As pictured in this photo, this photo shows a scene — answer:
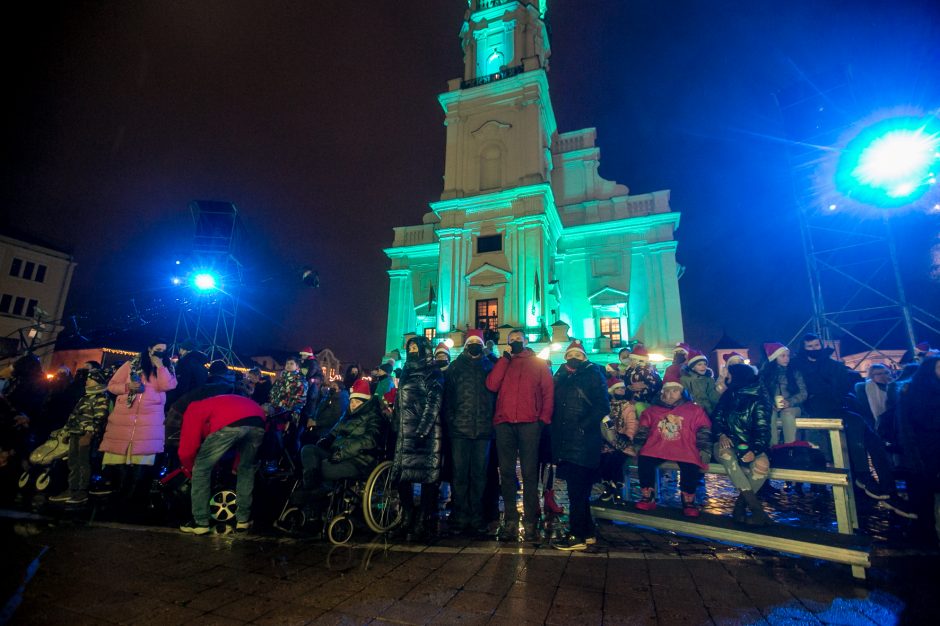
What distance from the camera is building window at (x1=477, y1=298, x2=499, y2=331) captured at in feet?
80.1

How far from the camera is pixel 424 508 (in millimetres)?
4539

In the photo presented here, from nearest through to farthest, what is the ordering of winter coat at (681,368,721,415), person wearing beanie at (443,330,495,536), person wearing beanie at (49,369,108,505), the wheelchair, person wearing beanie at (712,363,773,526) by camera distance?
person wearing beanie at (712,363,773,526) < the wheelchair < person wearing beanie at (443,330,495,536) < person wearing beanie at (49,369,108,505) < winter coat at (681,368,721,415)

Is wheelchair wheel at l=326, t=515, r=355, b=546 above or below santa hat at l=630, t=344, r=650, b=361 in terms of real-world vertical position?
below

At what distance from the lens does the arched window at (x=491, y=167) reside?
1059 inches

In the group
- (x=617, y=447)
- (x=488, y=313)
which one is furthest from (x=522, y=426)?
(x=488, y=313)

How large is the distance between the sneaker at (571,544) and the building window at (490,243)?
22.0 m

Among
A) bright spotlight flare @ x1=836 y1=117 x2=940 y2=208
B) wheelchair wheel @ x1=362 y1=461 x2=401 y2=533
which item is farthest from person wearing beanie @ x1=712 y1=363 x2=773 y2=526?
bright spotlight flare @ x1=836 y1=117 x2=940 y2=208

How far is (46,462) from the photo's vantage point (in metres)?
5.85

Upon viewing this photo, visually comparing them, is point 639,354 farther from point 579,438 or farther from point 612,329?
point 612,329

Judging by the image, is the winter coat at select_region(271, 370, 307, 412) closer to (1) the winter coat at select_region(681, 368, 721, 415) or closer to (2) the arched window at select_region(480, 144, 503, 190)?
(1) the winter coat at select_region(681, 368, 721, 415)

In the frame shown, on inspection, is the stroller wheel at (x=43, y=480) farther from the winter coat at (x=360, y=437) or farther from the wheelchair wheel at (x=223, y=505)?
the winter coat at (x=360, y=437)

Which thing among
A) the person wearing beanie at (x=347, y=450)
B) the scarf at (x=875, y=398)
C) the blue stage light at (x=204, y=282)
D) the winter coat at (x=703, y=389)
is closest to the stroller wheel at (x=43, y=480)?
the person wearing beanie at (x=347, y=450)

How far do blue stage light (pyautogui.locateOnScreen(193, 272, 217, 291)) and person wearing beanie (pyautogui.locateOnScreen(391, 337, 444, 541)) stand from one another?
20624mm

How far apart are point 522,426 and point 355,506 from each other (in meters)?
2.16
